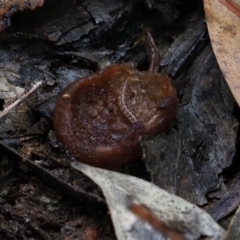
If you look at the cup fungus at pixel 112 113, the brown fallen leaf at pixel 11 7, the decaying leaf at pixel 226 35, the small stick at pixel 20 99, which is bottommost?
the small stick at pixel 20 99

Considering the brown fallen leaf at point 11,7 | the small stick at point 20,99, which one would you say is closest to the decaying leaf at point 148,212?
the small stick at point 20,99

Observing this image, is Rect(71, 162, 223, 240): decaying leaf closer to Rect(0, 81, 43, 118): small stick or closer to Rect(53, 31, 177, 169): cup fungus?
Rect(53, 31, 177, 169): cup fungus

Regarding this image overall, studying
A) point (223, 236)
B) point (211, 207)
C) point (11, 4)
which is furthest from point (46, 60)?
point (223, 236)

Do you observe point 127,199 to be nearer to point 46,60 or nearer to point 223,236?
point 223,236

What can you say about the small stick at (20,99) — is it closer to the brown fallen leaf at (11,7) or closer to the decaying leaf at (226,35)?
the brown fallen leaf at (11,7)

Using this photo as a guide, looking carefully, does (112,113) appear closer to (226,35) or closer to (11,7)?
(226,35)

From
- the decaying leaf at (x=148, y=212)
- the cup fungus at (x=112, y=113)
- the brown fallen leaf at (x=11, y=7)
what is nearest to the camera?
the decaying leaf at (x=148, y=212)
